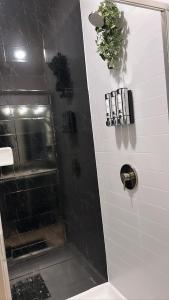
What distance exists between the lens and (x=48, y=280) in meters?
1.78

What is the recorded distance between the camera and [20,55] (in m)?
1.66

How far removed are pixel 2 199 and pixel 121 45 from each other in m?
1.22

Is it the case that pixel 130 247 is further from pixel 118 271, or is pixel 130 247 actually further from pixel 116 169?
pixel 116 169

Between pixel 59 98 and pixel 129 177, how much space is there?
2.52 ft

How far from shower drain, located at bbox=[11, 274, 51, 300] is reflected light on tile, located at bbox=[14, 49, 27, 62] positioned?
4.96 feet

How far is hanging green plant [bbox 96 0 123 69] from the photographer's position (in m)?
1.39

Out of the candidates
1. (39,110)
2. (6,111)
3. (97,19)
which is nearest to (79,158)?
(39,110)

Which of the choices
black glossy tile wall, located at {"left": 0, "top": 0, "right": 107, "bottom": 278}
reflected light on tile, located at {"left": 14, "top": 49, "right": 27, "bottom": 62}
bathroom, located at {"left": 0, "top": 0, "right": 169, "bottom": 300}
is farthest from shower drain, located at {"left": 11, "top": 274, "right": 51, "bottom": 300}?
reflected light on tile, located at {"left": 14, "top": 49, "right": 27, "bottom": 62}

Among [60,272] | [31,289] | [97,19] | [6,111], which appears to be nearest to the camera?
[97,19]

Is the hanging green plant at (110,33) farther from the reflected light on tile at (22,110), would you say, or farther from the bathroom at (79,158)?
the reflected light on tile at (22,110)

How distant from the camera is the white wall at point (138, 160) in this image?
49.5 inches

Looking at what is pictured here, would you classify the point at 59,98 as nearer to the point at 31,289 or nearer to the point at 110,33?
the point at 110,33

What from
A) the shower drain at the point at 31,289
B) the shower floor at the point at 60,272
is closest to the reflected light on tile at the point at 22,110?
the shower floor at the point at 60,272

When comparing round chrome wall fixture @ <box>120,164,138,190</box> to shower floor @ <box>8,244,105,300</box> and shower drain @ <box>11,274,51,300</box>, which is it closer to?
shower floor @ <box>8,244,105,300</box>
